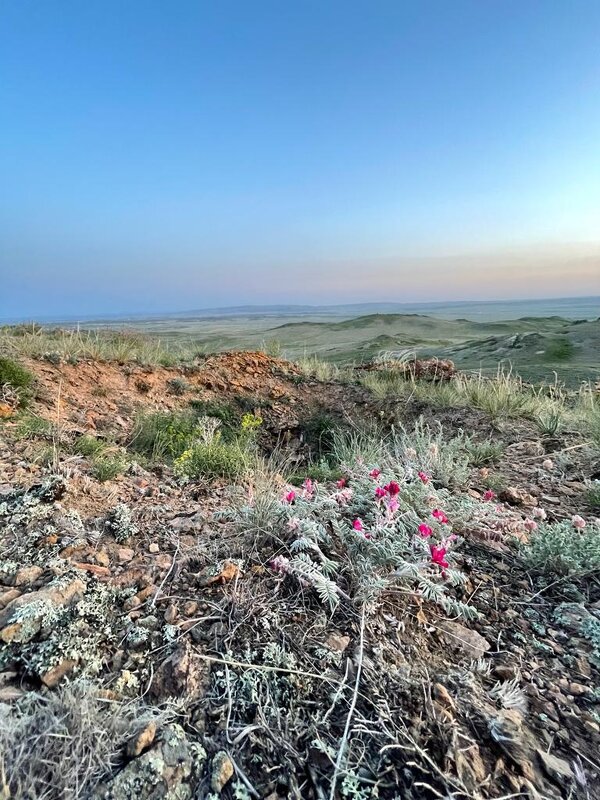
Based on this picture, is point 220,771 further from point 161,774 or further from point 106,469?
point 106,469

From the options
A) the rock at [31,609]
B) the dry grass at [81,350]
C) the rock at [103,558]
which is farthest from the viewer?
the dry grass at [81,350]

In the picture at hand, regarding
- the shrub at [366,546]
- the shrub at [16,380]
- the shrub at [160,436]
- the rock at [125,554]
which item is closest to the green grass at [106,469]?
the shrub at [160,436]

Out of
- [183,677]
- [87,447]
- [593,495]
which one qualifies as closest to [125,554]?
[183,677]

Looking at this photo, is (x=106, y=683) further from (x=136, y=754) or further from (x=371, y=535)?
(x=371, y=535)

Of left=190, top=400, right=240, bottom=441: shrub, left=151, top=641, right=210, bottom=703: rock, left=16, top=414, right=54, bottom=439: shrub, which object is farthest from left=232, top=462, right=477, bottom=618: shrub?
left=190, top=400, right=240, bottom=441: shrub

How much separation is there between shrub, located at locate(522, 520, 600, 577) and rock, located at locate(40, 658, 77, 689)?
1.85 m

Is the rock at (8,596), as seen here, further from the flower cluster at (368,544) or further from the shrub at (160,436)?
the shrub at (160,436)

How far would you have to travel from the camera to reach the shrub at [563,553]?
1.82 m

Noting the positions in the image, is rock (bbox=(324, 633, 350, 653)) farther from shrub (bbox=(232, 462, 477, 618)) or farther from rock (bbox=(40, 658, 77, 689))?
rock (bbox=(40, 658, 77, 689))

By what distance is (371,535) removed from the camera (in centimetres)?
171

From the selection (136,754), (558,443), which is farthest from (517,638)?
(558,443)

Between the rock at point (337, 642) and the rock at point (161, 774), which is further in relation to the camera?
the rock at point (337, 642)

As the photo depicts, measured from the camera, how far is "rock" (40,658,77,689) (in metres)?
1.18

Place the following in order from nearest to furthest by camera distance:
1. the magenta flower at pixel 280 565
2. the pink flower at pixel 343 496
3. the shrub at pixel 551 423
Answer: the magenta flower at pixel 280 565 < the pink flower at pixel 343 496 < the shrub at pixel 551 423
